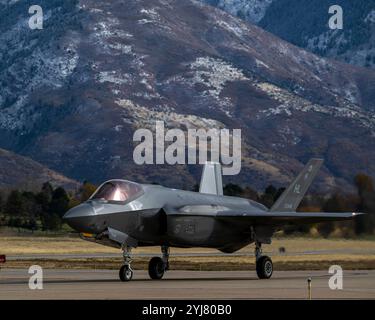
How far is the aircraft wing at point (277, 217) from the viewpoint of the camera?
45.9 m

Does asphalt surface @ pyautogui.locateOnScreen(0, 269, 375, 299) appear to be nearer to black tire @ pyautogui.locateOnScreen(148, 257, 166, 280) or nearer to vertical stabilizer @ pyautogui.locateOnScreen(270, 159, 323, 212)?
black tire @ pyautogui.locateOnScreen(148, 257, 166, 280)

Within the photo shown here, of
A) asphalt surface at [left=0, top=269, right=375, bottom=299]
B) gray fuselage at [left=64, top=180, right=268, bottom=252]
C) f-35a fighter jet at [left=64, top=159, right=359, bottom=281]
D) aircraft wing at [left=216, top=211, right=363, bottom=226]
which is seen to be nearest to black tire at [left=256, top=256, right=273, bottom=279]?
f-35a fighter jet at [left=64, top=159, right=359, bottom=281]

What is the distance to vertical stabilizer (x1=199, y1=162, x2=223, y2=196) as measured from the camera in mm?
50763

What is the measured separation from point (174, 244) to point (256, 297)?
11254 mm

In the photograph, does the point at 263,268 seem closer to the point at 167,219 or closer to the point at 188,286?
the point at 167,219

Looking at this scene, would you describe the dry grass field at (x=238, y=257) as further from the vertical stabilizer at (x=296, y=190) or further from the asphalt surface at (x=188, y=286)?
the asphalt surface at (x=188, y=286)

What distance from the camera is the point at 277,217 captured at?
46031 millimetres

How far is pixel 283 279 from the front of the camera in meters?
46.2

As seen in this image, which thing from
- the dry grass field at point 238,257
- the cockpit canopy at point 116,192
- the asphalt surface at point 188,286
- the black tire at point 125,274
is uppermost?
the cockpit canopy at point 116,192

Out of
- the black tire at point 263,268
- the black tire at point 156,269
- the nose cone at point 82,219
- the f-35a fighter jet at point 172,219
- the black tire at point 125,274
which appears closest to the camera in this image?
the nose cone at point 82,219

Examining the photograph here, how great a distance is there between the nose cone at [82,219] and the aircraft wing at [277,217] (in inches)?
271

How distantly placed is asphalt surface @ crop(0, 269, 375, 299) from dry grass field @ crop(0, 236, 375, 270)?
28.2 feet

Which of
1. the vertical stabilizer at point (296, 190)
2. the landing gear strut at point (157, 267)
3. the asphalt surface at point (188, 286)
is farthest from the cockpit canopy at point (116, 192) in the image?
the vertical stabilizer at point (296, 190)
